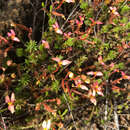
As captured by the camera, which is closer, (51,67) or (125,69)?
(51,67)

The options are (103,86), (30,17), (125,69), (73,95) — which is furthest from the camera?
(125,69)

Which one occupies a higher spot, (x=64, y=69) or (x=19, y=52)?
(x=19, y=52)

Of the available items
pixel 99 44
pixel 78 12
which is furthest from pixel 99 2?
pixel 99 44

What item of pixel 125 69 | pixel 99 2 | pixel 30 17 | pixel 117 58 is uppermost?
pixel 99 2

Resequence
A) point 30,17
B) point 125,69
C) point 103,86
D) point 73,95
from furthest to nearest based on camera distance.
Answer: point 125,69
point 103,86
point 73,95
point 30,17

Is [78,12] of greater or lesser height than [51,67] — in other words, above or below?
above

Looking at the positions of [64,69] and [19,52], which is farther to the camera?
[64,69]

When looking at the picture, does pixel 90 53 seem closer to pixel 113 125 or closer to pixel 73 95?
pixel 73 95
